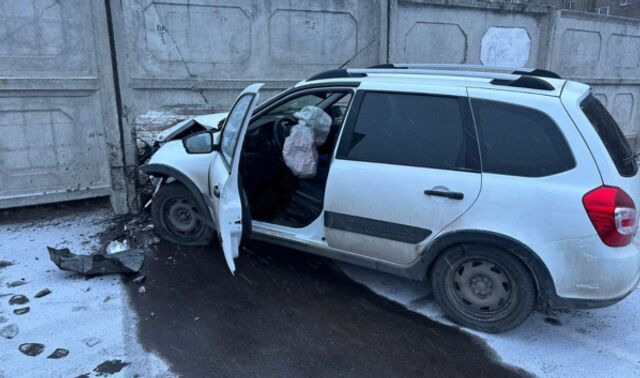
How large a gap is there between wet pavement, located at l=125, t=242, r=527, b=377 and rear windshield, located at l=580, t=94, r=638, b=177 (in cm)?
148

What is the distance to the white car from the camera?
2.88 meters

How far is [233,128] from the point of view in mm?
3852

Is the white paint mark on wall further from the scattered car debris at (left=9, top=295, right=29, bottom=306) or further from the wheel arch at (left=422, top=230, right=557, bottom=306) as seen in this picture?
the scattered car debris at (left=9, top=295, right=29, bottom=306)

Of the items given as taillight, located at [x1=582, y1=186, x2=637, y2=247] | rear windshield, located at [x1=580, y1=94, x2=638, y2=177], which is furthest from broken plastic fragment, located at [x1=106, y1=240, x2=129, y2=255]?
rear windshield, located at [x1=580, y1=94, x2=638, y2=177]

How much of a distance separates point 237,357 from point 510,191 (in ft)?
6.81

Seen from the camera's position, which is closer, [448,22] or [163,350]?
[163,350]

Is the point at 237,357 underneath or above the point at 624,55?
underneath

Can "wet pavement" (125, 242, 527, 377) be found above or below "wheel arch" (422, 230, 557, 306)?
below

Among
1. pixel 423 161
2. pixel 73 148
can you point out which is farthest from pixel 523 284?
pixel 73 148

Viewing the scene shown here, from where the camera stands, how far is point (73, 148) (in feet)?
17.7

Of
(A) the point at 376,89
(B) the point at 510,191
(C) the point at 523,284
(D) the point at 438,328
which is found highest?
(A) the point at 376,89

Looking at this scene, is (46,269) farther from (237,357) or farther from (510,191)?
(510,191)

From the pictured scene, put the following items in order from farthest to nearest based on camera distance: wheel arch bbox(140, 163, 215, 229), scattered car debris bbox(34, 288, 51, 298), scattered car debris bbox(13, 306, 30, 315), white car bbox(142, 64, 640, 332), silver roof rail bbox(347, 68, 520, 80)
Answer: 1. wheel arch bbox(140, 163, 215, 229)
2. scattered car debris bbox(34, 288, 51, 298)
3. scattered car debris bbox(13, 306, 30, 315)
4. silver roof rail bbox(347, 68, 520, 80)
5. white car bbox(142, 64, 640, 332)

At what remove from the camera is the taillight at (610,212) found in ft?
9.11
